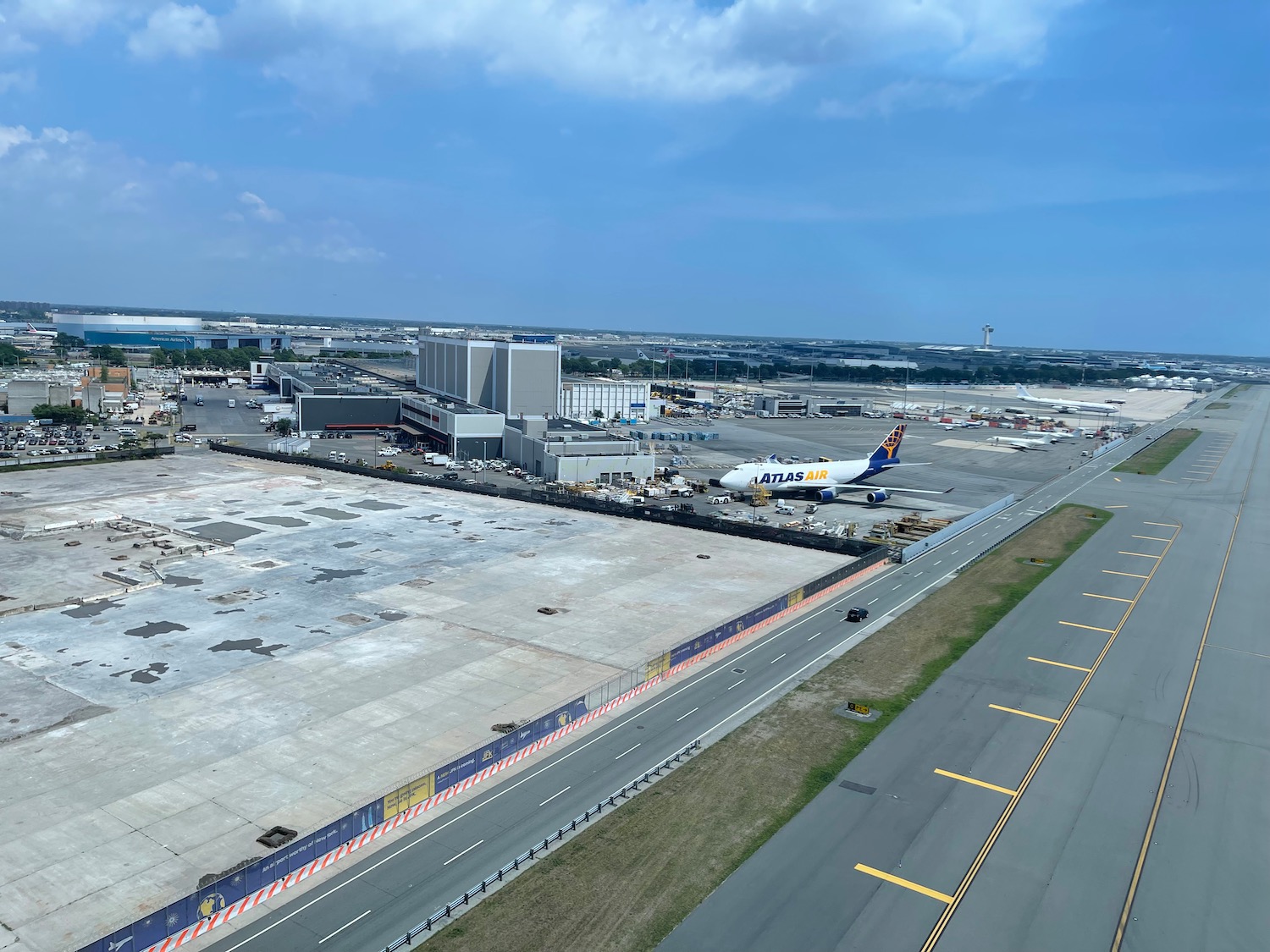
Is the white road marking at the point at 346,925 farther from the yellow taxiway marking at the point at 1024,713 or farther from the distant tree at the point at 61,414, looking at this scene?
the distant tree at the point at 61,414

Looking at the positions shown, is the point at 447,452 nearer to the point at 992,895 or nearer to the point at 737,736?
the point at 737,736

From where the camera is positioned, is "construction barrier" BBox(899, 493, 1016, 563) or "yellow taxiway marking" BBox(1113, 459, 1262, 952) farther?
"construction barrier" BBox(899, 493, 1016, 563)

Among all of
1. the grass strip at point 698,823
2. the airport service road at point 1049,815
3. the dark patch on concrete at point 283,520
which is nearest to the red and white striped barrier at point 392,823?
the grass strip at point 698,823

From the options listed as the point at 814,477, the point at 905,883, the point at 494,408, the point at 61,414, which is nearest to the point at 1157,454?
the point at 814,477

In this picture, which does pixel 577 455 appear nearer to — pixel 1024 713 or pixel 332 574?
pixel 332 574

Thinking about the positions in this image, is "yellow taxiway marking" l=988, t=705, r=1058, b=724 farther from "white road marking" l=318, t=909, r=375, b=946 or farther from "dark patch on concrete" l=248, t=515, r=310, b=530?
"dark patch on concrete" l=248, t=515, r=310, b=530

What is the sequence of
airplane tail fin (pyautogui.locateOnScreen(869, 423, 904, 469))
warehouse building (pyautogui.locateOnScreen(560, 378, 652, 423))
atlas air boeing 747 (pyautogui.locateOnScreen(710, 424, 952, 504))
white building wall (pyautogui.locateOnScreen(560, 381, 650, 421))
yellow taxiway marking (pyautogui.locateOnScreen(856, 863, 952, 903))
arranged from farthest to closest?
warehouse building (pyautogui.locateOnScreen(560, 378, 652, 423)), white building wall (pyautogui.locateOnScreen(560, 381, 650, 421)), airplane tail fin (pyautogui.locateOnScreen(869, 423, 904, 469)), atlas air boeing 747 (pyautogui.locateOnScreen(710, 424, 952, 504)), yellow taxiway marking (pyautogui.locateOnScreen(856, 863, 952, 903))

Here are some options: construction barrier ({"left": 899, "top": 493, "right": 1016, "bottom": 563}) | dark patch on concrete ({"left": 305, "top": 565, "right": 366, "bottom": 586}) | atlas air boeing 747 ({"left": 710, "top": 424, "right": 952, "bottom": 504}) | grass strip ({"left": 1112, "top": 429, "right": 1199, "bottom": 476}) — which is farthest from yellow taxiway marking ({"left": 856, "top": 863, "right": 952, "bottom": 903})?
grass strip ({"left": 1112, "top": 429, "right": 1199, "bottom": 476})
